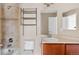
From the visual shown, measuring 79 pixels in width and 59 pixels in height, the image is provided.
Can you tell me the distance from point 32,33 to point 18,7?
320mm

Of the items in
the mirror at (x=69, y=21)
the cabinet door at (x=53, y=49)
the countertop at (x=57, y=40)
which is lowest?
the cabinet door at (x=53, y=49)

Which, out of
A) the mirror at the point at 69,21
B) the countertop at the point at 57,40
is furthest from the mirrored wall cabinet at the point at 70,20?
the countertop at the point at 57,40

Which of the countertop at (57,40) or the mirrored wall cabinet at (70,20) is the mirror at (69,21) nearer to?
the mirrored wall cabinet at (70,20)

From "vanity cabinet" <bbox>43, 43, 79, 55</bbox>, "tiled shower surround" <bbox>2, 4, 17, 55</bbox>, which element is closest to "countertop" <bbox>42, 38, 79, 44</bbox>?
"vanity cabinet" <bbox>43, 43, 79, 55</bbox>

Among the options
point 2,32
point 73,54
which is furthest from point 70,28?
point 2,32

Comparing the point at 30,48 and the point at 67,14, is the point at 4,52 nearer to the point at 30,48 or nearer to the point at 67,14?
the point at 30,48

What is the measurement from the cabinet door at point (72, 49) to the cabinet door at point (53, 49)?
0.18 feet

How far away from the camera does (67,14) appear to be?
1507 millimetres

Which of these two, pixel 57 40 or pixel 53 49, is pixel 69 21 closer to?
pixel 57 40

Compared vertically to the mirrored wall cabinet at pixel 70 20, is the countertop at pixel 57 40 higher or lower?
lower

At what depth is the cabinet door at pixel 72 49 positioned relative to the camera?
1.51 metres

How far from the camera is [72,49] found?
1.52 m

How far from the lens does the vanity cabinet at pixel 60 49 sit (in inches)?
59.4

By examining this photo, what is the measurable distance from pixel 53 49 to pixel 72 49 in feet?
0.68
